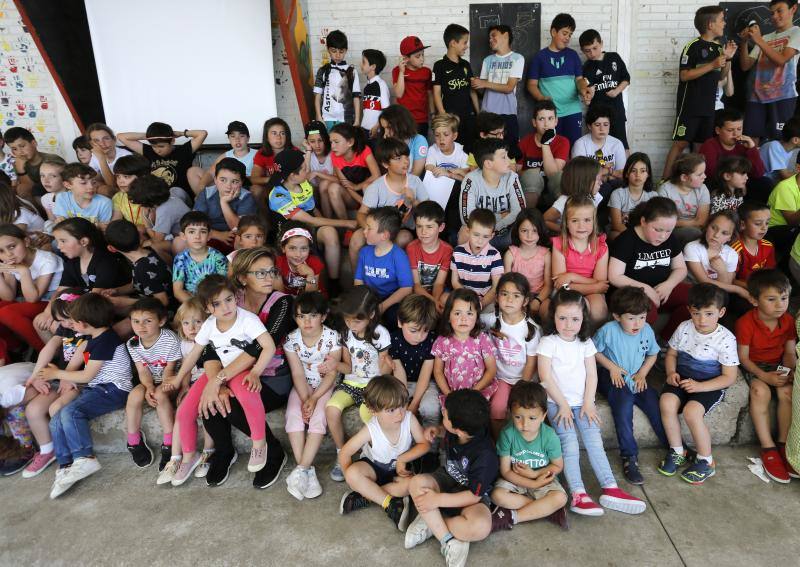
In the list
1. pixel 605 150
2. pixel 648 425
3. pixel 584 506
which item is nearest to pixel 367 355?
pixel 584 506

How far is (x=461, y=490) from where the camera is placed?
267 cm

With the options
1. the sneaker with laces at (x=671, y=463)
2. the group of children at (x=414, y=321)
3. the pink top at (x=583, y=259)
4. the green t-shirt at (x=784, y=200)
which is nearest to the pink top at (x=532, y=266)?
the group of children at (x=414, y=321)

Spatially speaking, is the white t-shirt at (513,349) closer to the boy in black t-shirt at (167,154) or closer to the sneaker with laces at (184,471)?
the sneaker with laces at (184,471)

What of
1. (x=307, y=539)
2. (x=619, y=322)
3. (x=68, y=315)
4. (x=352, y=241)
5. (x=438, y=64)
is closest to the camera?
(x=307, y=539)

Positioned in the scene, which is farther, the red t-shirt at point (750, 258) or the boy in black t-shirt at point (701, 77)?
the boy in black t-shirt at point (701, 77)

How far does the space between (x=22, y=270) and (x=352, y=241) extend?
2.33m

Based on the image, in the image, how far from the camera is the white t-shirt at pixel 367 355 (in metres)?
3.16

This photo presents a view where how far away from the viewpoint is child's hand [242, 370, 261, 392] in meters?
3.04

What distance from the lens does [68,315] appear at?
3.38 metres

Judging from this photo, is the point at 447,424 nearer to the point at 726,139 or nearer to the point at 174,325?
the point at 174,325

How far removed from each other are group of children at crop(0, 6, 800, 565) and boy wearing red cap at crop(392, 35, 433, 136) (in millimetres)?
1147

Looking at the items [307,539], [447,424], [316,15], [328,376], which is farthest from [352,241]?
[316,15]

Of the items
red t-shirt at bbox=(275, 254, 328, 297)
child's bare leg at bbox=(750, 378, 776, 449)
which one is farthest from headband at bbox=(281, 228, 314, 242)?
child's bare leg at bbox=(750, 378, 776, 449)

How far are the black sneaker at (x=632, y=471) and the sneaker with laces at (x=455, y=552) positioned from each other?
3.40 feet
